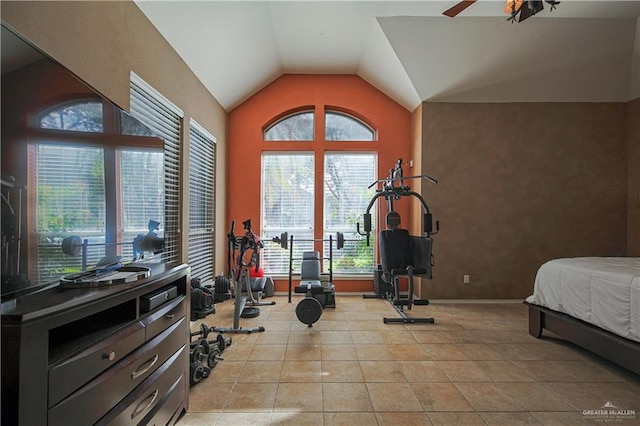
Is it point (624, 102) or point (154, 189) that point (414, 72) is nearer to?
point (624, 102)

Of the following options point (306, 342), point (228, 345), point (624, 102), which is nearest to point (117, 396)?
point (228, 345)

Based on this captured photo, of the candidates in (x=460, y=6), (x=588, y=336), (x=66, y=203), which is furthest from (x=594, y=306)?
(x=66, y=203)

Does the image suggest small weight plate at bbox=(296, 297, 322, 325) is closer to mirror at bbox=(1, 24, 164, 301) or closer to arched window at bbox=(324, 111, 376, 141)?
mirror at bbox=(1, 24, 164, 301)

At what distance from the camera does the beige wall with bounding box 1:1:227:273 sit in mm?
1747

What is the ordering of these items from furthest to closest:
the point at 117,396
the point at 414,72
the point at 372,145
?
1. the point at 372,145
2. the point at 414,72
3. the point at 117,396

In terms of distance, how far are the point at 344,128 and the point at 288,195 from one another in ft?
4.92

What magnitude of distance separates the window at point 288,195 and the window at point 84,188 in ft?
11.3

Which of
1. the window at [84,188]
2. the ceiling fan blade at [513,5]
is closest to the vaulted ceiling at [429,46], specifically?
the ceiling fan blade at [513,5]

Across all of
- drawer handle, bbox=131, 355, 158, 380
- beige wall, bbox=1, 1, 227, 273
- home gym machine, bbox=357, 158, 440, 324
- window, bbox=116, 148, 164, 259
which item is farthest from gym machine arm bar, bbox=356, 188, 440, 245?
drawer handle, bbox=131, 355, 158, 380

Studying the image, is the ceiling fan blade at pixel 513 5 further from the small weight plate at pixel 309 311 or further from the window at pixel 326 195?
the small weight plate at pixel 309 311

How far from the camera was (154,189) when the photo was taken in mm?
→ 2053

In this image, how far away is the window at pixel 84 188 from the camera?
3.88 feet

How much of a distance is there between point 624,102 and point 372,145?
3.78 metres

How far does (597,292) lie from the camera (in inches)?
102
